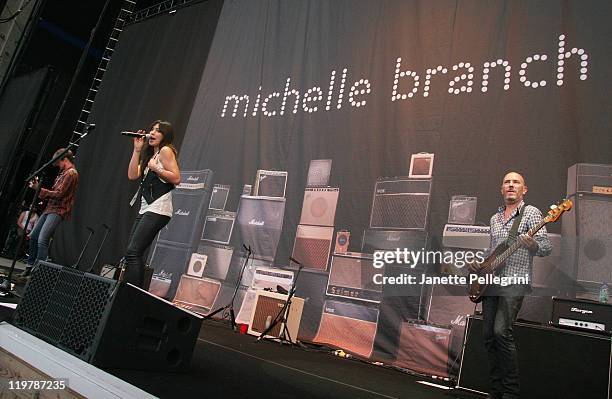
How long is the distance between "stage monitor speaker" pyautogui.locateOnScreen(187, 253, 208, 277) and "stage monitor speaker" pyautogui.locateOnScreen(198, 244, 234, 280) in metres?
0.05

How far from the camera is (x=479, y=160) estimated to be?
3.85 meters

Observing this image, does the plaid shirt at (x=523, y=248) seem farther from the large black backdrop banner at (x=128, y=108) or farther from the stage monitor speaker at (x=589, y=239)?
the large black backdrop banner at (x=128, y=108)

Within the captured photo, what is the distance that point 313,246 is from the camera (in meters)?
4.55

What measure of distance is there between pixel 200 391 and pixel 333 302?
278 cm

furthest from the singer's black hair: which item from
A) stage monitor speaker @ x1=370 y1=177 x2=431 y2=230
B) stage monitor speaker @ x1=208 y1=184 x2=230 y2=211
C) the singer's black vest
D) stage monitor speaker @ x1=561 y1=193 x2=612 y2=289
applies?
stage monitor speaker @ x1=561 y1=193 x2=612 y2=289

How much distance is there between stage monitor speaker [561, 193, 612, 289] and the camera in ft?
10.2

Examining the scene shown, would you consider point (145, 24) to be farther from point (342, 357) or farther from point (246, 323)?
point (342, 357)

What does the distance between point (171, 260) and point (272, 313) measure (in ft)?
6.81

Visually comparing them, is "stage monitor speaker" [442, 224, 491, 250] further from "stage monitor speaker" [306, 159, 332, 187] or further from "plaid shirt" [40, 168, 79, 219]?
"plaid shirt" [40, 168, 79, 219]

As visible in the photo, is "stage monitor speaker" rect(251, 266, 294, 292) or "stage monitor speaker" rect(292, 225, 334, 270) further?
"stage monitor speaker" rect(251, 266, 294, 292)

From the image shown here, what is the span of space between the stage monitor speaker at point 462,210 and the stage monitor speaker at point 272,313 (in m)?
1.64

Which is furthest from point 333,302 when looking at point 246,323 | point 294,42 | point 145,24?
point 145,24

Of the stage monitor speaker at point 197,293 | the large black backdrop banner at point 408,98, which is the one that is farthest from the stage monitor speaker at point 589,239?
the stage monitor speaker at point 197,293

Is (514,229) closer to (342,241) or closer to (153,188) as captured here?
(342,241)
